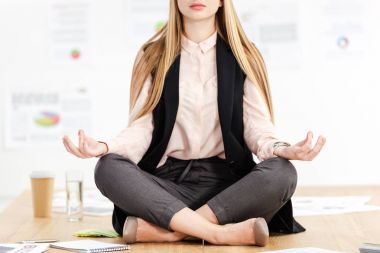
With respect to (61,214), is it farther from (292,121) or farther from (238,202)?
(292,121)

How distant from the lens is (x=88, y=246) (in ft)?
6.28

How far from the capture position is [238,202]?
202cm

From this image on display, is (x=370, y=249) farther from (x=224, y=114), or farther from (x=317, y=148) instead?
(x=224, y=114)

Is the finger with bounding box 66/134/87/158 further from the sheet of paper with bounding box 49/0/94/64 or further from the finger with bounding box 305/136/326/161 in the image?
the sheet of paper with bounding box 49/0/94/64

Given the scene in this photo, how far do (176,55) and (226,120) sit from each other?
0.90 ft

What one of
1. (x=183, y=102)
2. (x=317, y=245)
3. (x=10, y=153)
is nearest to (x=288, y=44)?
Result: (x=10, y=153)

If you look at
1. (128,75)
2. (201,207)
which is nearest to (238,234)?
(201,207)

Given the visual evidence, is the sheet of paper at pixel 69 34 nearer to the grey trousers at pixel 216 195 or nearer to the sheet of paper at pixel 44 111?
the sheet of paper at pixel 44 111

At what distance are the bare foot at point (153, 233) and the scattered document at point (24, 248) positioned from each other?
25 centimetres

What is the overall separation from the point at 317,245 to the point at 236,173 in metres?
0.38

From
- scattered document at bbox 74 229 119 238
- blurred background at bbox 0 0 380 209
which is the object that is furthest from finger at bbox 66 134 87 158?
blurred background at bbox 0 0 380 209

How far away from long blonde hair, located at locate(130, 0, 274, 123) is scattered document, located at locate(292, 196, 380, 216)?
543 mm

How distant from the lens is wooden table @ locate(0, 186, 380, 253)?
6.32ft

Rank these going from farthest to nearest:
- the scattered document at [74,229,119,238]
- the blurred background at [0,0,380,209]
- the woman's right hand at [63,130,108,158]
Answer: the blurred background at [0,0,380,209]
the scattered document at [74,229,119,238]
the woman's right hand at [63,130,108,158]
